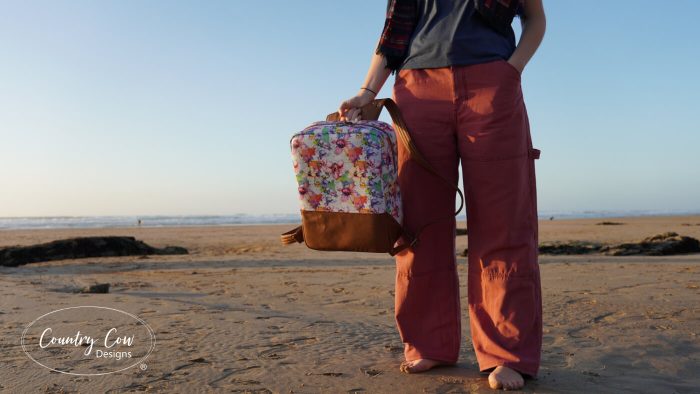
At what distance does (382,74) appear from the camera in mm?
2812

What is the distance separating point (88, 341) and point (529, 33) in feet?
8.80

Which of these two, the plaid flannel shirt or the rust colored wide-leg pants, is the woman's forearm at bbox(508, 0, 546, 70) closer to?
the rust colored wide-leg pants

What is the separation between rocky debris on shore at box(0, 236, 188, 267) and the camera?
8.25m

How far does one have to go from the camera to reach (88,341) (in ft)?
10.00

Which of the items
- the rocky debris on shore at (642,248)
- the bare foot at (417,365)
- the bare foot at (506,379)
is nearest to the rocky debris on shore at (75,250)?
the rocky debris on shore at (642,248)

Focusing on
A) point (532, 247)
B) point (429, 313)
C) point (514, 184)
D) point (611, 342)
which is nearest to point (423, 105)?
point (514, 184)

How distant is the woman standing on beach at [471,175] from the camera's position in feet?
8.11

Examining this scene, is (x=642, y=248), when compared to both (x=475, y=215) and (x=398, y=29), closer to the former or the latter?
(x=475, y=215)

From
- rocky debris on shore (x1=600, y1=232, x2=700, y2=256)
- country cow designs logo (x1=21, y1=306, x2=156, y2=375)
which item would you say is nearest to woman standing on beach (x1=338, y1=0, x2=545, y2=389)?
country cow designs logo (x1=21, y1=306, x2=156, y2=375)

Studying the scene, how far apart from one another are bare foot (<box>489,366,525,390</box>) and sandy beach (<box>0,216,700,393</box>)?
4 cm

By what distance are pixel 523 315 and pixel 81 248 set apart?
851cm

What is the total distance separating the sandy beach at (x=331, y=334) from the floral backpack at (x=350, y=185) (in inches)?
23.9

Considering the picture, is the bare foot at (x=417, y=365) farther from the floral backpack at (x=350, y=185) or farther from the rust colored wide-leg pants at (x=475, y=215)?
the floral backpack at (x=350, y=185)

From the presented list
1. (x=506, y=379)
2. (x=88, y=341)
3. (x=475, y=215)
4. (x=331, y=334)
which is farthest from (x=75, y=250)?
(x=506, y=379)
